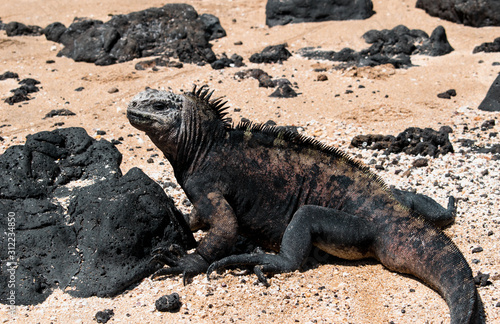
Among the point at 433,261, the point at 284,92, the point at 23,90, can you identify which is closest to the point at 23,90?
the point at 23,90

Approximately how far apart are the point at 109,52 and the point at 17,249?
4.77m

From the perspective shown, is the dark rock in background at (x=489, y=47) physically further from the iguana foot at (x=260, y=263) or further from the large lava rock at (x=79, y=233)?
the large lava rock at (x=79, y=233)

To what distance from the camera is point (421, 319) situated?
2.83 m

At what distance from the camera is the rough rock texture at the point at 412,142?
466cm

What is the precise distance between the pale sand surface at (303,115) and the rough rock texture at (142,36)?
22 cm

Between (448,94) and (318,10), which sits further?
(318,10)

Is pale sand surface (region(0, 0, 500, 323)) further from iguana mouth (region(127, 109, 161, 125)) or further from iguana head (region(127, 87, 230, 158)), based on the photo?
iguana mouth (region(127, 109, 161, 125))

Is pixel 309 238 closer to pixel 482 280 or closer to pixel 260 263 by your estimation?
pixel 260 263

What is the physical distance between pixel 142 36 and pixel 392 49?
3596 mm

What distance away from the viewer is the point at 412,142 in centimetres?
479

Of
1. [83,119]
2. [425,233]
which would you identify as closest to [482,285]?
[425,233]

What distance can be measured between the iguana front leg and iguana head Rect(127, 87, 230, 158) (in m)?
0.44

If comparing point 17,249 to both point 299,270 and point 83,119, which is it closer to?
point 299,270

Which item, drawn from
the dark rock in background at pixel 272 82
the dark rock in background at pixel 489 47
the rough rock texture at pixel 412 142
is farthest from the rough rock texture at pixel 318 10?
the rough rock texture at pixel 412 142
